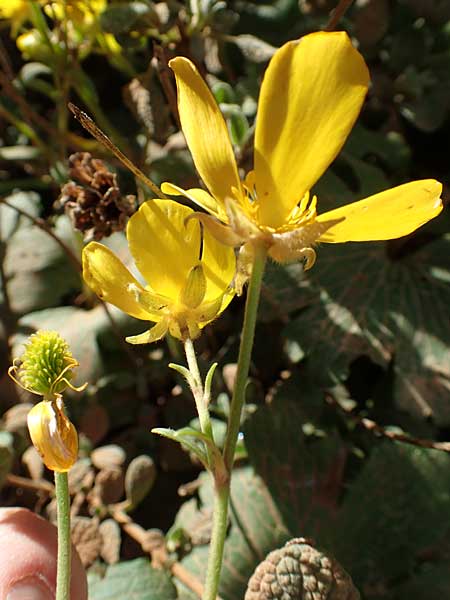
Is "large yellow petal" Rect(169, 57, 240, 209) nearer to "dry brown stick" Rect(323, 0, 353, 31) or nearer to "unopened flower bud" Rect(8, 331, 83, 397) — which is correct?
"unopened flower bud" Rect(8, 331, 83, 397)

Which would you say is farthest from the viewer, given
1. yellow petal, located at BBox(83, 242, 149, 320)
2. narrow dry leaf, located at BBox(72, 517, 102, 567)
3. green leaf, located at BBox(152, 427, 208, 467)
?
narrow dry leaf, located at BBox(72, 517, 102, 567)

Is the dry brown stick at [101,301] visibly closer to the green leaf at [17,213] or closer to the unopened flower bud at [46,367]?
the green leaf at [17,213]

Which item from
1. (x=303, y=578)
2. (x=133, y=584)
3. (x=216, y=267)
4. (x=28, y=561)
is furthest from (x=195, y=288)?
(x=133, y=584)

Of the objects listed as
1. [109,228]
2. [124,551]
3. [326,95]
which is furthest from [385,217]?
[124,551]

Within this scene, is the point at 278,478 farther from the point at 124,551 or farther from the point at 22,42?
the point at 22,42

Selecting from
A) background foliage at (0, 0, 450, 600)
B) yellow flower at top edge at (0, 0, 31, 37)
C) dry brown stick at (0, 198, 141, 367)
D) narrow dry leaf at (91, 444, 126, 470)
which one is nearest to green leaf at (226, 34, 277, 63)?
background foliage at (0, 0, 450, 600)

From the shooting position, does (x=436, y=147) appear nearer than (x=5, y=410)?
No

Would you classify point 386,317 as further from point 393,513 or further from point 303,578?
point 303,578
